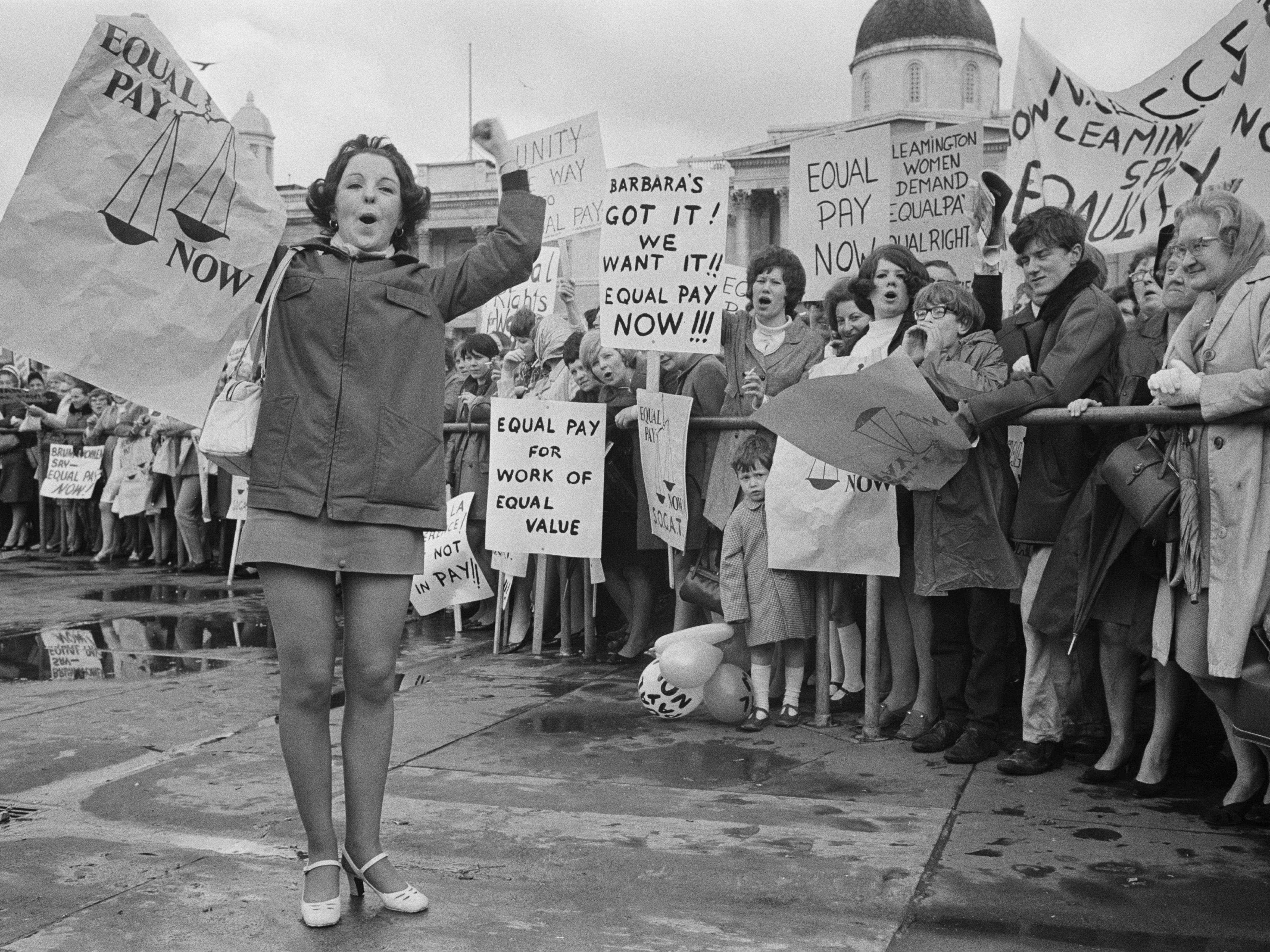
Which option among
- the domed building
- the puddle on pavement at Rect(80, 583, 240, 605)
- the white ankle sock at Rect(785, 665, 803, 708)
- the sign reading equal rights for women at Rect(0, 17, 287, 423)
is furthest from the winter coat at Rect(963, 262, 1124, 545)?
the domed building

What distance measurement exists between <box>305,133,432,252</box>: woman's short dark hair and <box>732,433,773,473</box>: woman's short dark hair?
2.75 meters

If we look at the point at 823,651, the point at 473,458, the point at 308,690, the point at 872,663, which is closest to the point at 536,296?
the point at 473,458

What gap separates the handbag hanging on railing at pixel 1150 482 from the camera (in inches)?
192

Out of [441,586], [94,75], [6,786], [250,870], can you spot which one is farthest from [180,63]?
[441,586]

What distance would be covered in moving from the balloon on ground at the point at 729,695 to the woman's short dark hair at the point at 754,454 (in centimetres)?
95

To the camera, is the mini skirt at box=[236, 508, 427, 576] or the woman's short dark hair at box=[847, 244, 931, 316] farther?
the woman's short dark hair at box=[847, 244, 931, 316]

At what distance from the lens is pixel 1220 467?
4715 millimetres

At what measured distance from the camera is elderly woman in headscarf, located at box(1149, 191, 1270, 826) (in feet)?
15.0

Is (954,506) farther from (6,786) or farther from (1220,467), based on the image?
(6,786)

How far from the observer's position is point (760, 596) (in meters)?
6.54

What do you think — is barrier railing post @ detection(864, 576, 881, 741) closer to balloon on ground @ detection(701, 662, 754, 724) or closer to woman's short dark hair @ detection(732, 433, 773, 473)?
balloon on ground @ detection(701, 662, 754, 724)

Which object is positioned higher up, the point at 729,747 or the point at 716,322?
the point at 716,322

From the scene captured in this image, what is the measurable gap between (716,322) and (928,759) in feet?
8.70

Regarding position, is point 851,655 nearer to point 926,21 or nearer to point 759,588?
point 759,588
